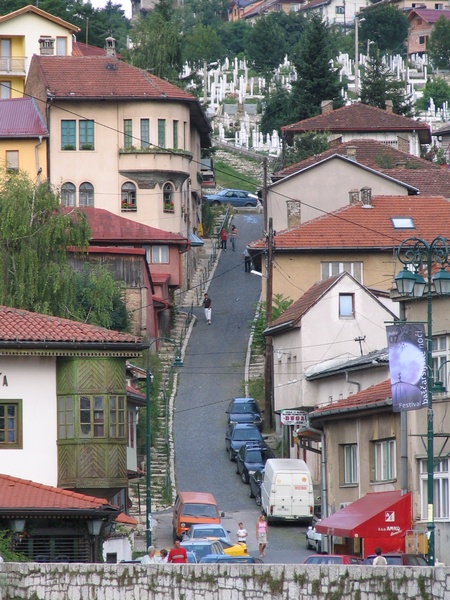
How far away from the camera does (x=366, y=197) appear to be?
242ft

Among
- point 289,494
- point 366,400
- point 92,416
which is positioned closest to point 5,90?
point 289,494

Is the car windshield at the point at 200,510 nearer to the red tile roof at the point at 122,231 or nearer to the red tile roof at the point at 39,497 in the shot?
the red tile roof at the point at 39,497

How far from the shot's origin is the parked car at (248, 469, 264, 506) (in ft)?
171

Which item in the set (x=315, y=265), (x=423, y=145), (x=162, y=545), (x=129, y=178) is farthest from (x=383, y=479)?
(x=423, y=145)

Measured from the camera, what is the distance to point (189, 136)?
85562 millimetres

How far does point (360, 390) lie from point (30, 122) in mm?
35081

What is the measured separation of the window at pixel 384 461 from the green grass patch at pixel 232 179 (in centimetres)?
7165

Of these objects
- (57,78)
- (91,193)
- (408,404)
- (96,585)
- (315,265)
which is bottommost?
(96,585)

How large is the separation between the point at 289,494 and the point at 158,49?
54486 millimetres

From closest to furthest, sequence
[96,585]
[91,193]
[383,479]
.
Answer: [96,585] → [383,479] → [91,193]

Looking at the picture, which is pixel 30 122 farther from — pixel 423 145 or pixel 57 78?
pixel 423 145

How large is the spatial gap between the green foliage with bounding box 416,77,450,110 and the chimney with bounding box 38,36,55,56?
52274 mm

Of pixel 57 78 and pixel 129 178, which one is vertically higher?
pixel 57 78

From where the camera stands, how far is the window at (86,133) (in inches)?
3169
